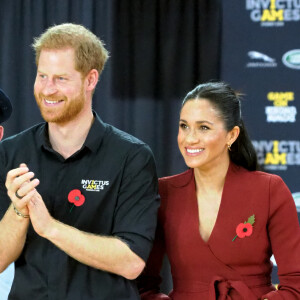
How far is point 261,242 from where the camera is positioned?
2.16 m

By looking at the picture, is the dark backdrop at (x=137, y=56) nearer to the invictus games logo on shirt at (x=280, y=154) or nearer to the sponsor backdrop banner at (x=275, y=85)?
the sponsor backdrop banner at (x=275, y=85)

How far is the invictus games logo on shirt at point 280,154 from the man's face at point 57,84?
245 centimetres

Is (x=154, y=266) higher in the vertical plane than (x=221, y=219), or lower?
lower

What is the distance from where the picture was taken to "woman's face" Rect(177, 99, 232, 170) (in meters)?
2.18

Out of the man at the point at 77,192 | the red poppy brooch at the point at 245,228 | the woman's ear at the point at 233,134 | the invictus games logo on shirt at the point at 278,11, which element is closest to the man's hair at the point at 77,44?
the man at the point at 77,192

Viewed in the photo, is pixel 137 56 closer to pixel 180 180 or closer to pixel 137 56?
pixel 137 56

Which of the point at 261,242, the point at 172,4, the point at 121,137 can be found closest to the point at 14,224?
the point at 121,137

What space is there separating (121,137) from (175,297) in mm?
625

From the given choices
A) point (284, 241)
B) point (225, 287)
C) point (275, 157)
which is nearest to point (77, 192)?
point (225, 287)

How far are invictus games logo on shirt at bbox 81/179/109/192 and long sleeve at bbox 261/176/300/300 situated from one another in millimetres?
628

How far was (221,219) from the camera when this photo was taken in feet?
7.18

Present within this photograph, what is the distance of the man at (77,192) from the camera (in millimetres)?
1890

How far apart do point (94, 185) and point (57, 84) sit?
35 cm

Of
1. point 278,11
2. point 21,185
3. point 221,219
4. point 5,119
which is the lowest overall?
point 221,219
